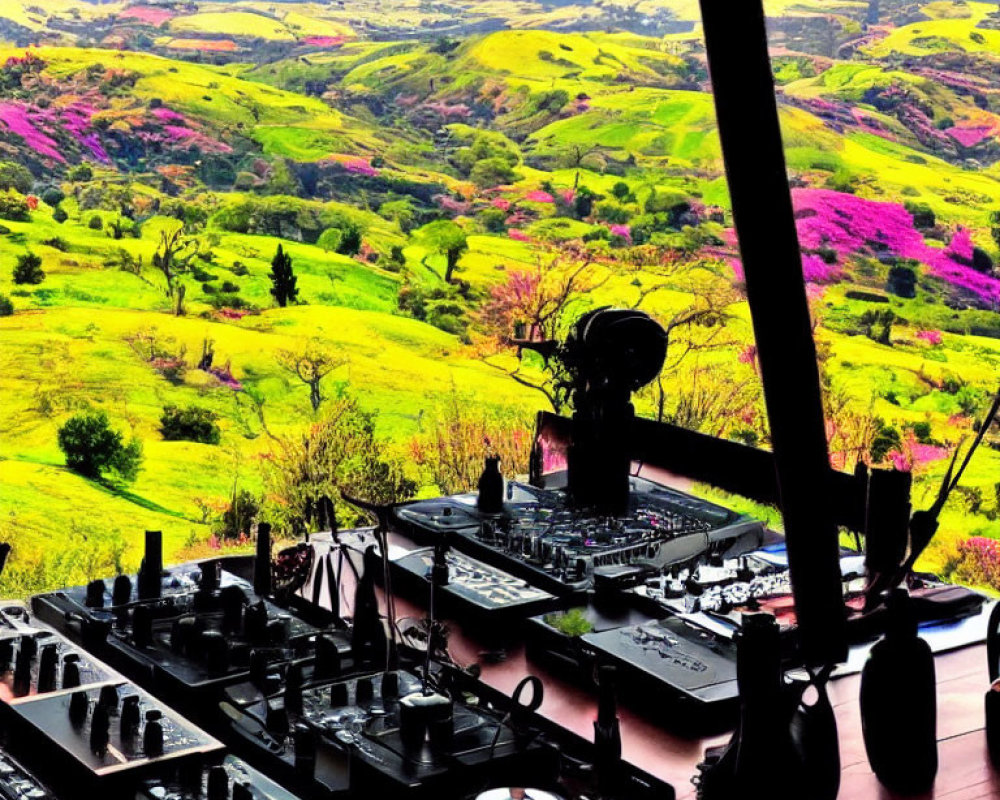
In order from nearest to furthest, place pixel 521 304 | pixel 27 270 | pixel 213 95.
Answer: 1. pixel 27 270
2. pixel 521 304
3. pixel 213 95

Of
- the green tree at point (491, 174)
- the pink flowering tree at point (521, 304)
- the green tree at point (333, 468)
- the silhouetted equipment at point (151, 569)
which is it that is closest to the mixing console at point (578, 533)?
the silhouetted equipment at point (151, 569)

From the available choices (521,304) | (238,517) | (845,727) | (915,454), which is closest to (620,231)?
(521,304)

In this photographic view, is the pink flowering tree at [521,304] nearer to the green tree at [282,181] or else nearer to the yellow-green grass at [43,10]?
the green tree at [282,181]

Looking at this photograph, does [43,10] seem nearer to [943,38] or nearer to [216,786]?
[943,38]

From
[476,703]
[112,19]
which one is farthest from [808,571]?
[112,19]

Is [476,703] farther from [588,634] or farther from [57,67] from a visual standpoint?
[57,67]
